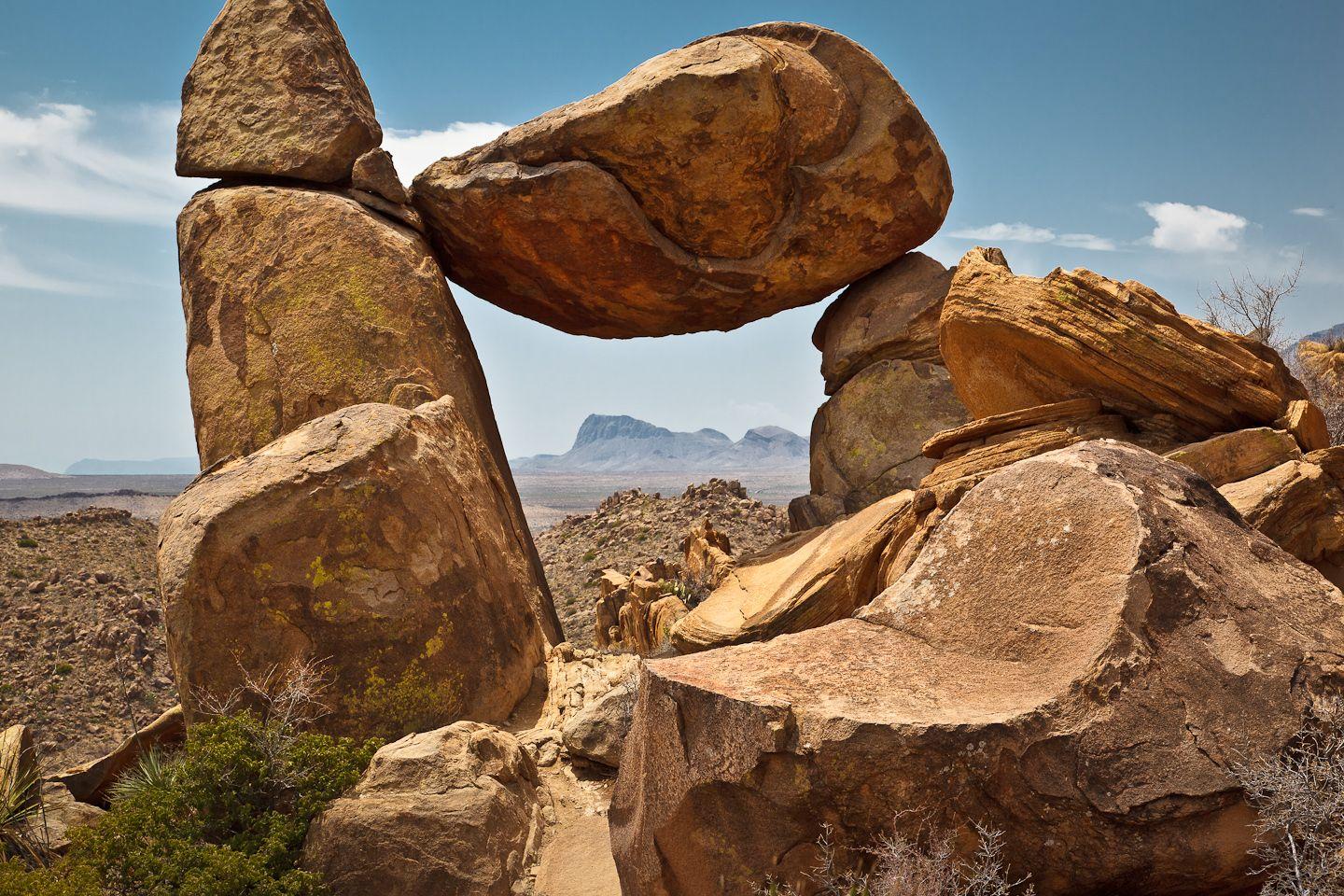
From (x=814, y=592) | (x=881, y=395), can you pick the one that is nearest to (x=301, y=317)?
(x=814, y=592)

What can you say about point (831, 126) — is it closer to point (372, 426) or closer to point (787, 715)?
point (372, 426)

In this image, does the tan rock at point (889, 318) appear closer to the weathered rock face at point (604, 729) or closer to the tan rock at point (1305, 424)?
the tan rock at point (1305, 424)

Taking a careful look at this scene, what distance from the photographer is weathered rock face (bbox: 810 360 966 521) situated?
45.4ft

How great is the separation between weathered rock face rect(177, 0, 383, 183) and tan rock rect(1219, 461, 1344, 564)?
36.1 ft

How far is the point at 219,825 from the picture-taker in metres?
6.53

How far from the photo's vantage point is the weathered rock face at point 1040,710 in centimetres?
506

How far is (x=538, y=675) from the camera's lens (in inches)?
378

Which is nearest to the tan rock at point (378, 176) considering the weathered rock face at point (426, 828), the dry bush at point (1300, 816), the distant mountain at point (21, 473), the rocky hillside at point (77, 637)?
the weathered rock face at point (426, 828)

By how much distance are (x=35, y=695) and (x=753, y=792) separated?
1965cm

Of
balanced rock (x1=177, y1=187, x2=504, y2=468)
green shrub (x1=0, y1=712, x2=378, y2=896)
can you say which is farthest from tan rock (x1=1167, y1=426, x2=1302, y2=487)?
balanced rock (x1=177, y1=187, x2=504, y2=468)

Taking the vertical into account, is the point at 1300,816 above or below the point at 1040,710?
below

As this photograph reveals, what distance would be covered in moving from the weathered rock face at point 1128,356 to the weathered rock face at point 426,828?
18.4 feet

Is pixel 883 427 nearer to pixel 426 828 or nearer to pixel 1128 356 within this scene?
pixel 1128 356

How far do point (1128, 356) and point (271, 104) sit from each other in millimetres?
10727
